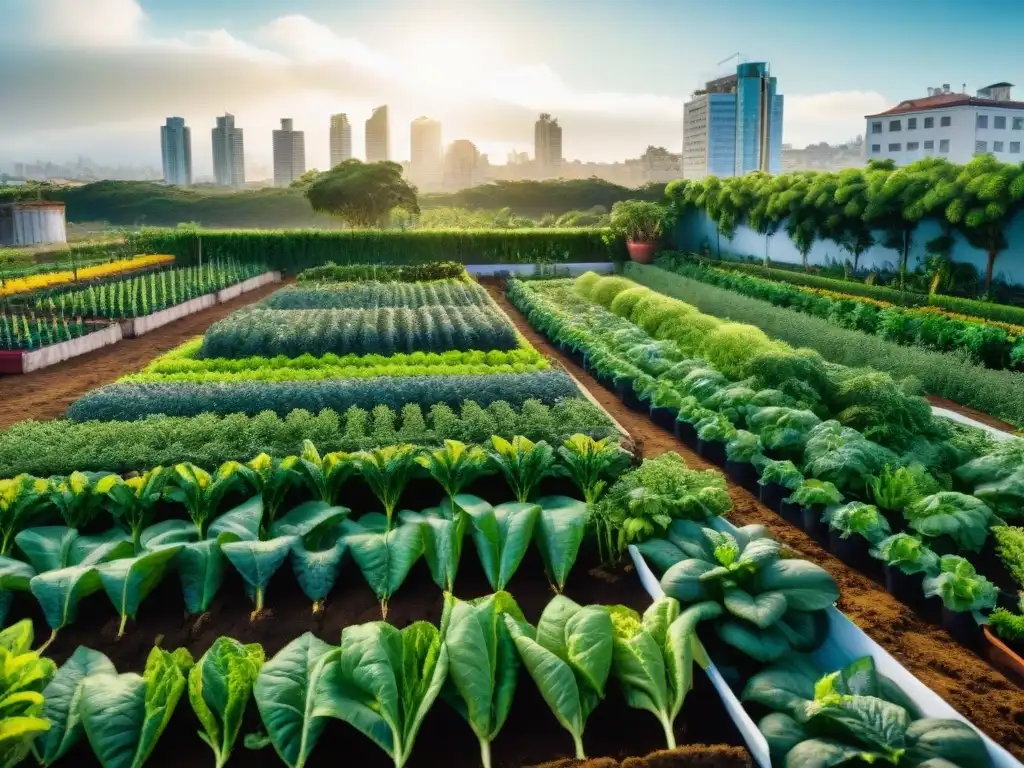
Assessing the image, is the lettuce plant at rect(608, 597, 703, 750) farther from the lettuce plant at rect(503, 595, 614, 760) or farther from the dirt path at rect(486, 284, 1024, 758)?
the dirt path at rect(486, 284, 1024, 758)

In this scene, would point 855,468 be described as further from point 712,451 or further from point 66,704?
point 66,704

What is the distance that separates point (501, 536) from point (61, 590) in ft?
7.45

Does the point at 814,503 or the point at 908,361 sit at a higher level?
the point at 908,361

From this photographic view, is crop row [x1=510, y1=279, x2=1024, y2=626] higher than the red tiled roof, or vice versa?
the red tiled roof

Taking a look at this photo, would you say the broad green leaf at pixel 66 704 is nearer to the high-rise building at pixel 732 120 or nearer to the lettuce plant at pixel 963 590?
the lettuce plant at pixel 963 590

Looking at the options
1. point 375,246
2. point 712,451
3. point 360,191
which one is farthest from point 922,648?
point 360,191

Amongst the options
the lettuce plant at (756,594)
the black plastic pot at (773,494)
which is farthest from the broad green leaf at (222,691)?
the black plastic pot at (773,494)

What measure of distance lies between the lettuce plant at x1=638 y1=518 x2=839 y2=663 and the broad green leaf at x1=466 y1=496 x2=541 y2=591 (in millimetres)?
828

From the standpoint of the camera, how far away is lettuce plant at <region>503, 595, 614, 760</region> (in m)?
3.22

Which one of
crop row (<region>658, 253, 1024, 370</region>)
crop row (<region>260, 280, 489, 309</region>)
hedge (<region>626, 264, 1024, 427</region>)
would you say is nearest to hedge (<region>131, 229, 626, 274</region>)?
crop row (<region>658, 253, 1024, 370</region>)

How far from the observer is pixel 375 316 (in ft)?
43.2

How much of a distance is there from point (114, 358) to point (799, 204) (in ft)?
56.0

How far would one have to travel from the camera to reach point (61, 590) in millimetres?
4152

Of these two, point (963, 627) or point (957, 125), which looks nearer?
point (963, 627)
